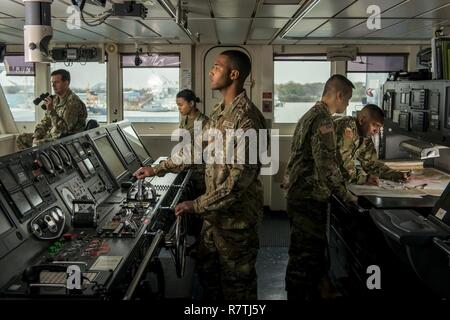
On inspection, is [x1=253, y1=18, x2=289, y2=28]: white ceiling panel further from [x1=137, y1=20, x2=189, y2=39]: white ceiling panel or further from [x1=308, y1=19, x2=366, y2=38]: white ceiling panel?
[x1=137, y1=20, x2=189, y2=39]: white ceiling panel

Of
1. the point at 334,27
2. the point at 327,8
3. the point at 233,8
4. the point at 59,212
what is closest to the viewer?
the point at 59,212

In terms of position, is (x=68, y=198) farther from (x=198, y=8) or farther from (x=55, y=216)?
(x=198, y=8)

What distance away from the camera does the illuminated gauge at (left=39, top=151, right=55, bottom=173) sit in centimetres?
238

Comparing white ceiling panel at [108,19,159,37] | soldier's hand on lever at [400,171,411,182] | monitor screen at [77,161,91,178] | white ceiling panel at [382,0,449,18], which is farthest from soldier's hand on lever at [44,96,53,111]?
soldier's hand on lever at [400,171,411,182]

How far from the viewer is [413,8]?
11.7ft

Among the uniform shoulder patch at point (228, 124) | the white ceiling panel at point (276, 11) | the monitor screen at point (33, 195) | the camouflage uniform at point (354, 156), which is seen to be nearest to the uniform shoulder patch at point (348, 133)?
the camouflage uniform at point (354, 156)

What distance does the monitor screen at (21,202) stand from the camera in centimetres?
202

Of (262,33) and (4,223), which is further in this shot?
Answer: (262,33)

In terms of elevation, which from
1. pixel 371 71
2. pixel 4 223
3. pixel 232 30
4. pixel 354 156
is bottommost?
pixel 4 223

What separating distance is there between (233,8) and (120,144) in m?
1.41

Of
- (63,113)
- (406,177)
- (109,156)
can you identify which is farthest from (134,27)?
(406,177)

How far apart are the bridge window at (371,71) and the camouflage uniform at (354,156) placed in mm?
2460
